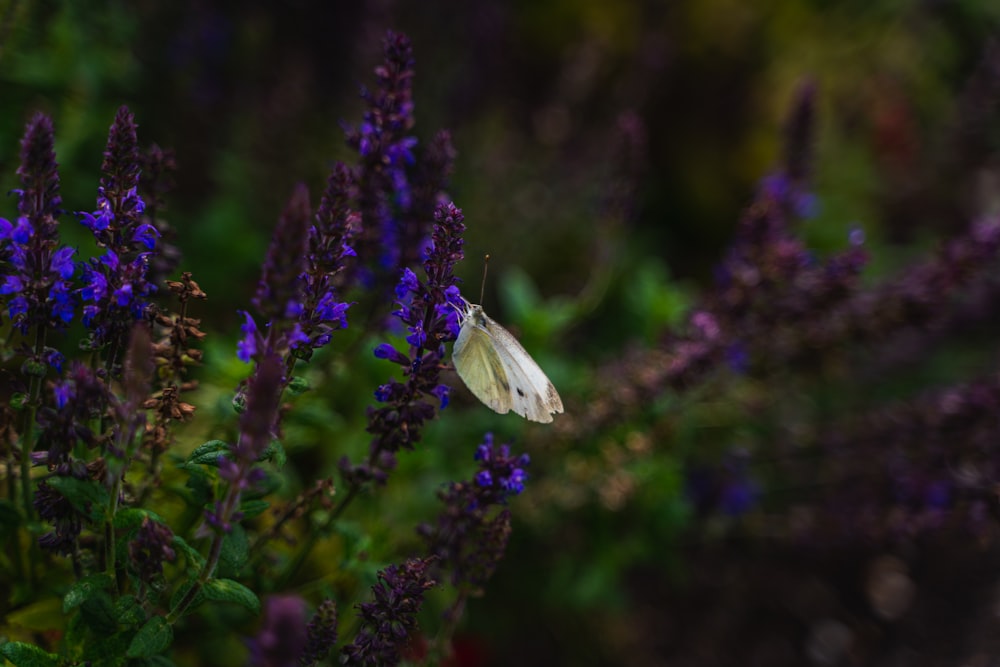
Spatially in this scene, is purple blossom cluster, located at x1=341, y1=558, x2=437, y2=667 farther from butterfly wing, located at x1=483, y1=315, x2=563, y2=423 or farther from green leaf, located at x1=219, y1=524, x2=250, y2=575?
butterfly wing, located at x1=483, y1=315, x2=563, y2=423

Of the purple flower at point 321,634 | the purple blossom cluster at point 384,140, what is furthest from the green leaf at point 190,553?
the purple blossom cluster at point 384,140

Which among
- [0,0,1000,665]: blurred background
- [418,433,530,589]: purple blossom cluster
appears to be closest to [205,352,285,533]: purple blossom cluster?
[418,433,530,589]: purple blossom cluster

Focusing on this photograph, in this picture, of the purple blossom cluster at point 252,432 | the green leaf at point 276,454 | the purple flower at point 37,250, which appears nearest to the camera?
the purple blossom cluster at point 252,432

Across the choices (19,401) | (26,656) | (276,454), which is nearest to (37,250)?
(19,401)

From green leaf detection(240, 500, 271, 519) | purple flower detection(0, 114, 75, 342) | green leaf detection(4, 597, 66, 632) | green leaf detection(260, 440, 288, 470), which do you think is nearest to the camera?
purple flower detection(0, 114, 75, 342)

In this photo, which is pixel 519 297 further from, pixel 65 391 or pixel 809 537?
pixel 65 391

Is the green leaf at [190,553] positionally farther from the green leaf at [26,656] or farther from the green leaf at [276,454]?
the green leaf at [26,656]

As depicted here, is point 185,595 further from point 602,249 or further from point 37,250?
point 602,249

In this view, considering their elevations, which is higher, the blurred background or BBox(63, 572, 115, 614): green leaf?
the blurred background
